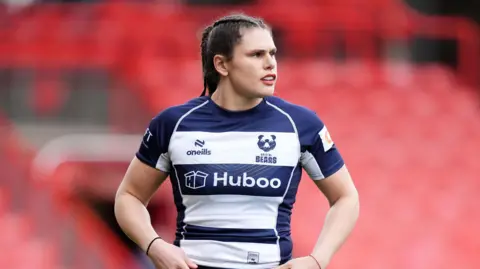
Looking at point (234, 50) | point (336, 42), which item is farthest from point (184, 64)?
point (234, 50)

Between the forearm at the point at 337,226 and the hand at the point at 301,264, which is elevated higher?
the forearm at the point at 337,226

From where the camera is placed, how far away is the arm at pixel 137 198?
393 cm

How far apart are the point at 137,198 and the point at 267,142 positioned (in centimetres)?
50

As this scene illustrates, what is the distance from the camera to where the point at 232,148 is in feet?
12.5

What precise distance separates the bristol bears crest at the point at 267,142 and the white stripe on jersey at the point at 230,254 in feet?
1.00

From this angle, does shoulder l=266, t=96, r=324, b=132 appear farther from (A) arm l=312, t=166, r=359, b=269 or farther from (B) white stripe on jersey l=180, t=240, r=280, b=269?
(B) white stripe on jersey l=180, t=240, r=280, b=269

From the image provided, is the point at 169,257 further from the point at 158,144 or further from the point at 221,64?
the point at 221,64

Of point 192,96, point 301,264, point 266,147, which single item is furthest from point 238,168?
point 192,96

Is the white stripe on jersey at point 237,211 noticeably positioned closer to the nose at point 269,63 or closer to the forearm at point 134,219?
the forearm at point 134,219

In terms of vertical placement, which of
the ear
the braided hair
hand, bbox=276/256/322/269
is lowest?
hand, bbox=276/256/322/269

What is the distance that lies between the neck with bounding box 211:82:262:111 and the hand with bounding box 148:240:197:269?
1.61 feet

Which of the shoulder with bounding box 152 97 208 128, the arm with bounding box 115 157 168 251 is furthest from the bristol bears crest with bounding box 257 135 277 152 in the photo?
the arm with bounding box 115 157 168 251

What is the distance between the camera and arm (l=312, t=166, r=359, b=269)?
3.79 meters

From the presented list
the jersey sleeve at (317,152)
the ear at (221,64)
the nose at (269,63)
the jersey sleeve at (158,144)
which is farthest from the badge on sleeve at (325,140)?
the jersey sleeve at (158,144)
